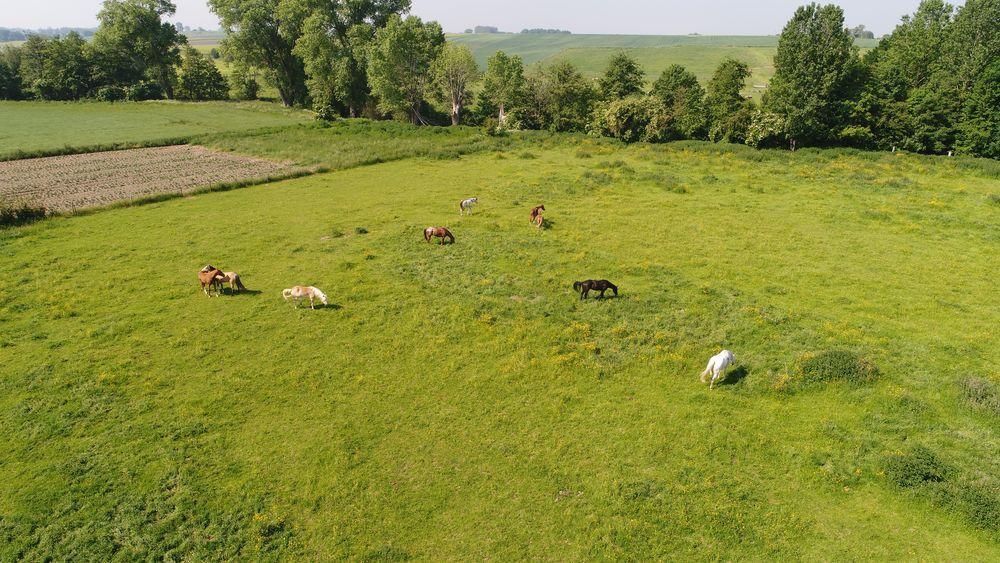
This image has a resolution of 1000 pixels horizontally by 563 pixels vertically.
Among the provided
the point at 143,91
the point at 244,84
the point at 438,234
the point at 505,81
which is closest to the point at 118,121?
the point at 143,91

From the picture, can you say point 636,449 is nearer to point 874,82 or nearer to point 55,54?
point 874,82

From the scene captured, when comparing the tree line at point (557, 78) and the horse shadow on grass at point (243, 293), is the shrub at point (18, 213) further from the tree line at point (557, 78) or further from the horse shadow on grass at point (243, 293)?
the tree line at point (557, 78)

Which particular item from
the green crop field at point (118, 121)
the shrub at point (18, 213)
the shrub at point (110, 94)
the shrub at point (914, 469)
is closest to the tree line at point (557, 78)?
the shrub at point (110, 94)

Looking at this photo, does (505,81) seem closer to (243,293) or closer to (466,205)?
(466,205)

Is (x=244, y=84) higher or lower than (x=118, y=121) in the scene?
higher

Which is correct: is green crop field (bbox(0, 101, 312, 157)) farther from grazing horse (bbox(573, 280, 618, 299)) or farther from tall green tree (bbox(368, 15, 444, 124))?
grazing horse (bbox(573, 280, 618, 299))
